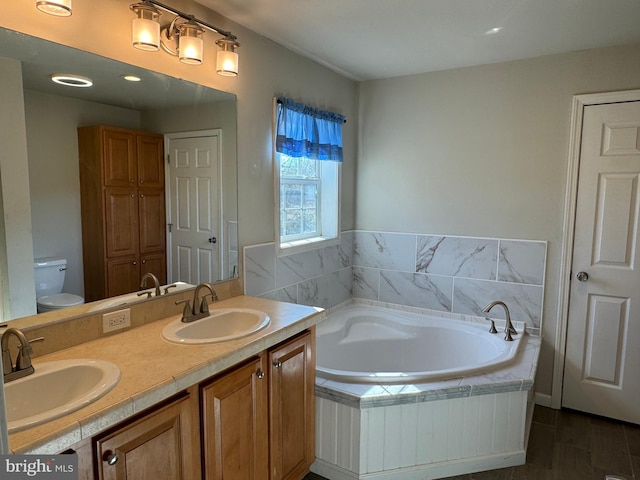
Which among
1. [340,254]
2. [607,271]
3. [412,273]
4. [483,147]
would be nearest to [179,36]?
[340,254]

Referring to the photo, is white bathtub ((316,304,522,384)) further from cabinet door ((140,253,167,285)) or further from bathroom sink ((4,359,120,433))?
bathroom sink ((4,359,120,433))

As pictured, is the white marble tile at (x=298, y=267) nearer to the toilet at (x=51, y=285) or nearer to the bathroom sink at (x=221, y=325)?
the bathroom sink at (x=221, y=325)

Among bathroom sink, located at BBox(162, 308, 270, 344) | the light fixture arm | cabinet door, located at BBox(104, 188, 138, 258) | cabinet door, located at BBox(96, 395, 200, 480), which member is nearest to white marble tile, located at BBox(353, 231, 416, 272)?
bathroom sink, located at BBox(162, 308, 270, 344)

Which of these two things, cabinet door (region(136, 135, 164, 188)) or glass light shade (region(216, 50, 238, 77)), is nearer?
cabinet door (region(136, 135, 164, 188))

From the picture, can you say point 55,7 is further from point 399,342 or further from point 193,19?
point 399,342

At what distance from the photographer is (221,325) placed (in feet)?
6.80

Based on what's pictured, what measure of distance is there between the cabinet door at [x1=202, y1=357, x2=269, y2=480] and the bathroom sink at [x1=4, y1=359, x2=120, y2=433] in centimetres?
34

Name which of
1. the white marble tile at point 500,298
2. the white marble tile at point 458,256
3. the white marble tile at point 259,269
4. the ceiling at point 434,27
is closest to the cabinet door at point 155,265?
the white marble tile at point 259,269

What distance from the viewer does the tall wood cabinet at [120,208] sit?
68.4 inches

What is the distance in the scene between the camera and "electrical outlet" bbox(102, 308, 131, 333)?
1748 millimetres

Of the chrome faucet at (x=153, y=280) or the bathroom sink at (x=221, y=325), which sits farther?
the chrome faucet at (x=153, y=280)

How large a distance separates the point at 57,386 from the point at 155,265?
2.45ft

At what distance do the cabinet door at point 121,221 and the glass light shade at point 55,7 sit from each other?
2.17 ft

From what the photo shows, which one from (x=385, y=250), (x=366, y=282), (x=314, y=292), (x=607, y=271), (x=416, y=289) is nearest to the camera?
(x=607, y=271)
